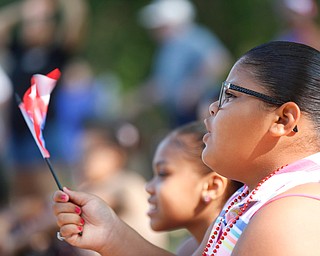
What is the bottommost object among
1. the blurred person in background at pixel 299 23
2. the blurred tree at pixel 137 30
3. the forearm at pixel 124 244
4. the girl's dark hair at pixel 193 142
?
the blurred tree at pixel 137 30

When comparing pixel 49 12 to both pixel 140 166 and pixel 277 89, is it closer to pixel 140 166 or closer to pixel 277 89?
pixel 140 166

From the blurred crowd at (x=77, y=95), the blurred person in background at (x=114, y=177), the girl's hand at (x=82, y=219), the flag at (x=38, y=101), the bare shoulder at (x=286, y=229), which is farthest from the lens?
the blurred crowd at (x=77, y=95)

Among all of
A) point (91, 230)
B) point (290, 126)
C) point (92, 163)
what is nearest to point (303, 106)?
point (290, 126)

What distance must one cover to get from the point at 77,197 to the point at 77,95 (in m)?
5.00

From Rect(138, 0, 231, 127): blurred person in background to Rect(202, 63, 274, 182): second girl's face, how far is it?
4.16 meters

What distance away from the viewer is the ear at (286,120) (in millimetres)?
2143

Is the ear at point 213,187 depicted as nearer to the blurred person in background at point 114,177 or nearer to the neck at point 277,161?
the neck at point 277,161

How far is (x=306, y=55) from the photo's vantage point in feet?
7.25

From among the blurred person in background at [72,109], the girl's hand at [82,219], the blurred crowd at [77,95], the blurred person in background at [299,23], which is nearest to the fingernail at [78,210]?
the girl's hand at [82,219]

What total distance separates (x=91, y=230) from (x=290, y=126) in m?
0.71

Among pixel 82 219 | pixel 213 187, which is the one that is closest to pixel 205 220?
pixel 213 187

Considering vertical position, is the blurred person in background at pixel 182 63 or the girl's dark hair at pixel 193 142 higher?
the girl's dark hair at pixel 193 142

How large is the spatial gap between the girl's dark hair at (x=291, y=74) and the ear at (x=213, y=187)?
913mm

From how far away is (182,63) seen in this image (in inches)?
271
